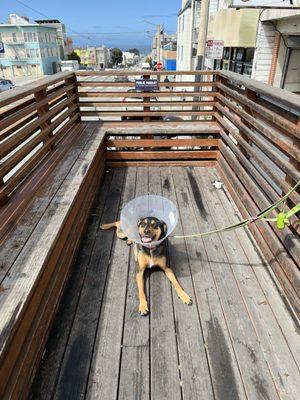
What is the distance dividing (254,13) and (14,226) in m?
9.01

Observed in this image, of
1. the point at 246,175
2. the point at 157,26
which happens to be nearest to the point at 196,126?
the point at 246,175

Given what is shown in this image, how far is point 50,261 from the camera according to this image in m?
2.13

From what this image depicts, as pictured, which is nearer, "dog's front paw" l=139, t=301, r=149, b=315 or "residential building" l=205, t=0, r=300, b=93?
"dog's front paw" l=139, t=301, r=149, b=315

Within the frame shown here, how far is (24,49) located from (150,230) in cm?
6632

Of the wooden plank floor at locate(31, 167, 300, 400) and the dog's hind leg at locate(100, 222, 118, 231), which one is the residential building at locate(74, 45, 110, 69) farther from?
the wooden plank floor at locate(31, 167, 300, 400)

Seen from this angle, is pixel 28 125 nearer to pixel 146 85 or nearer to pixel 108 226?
pixel 108 226

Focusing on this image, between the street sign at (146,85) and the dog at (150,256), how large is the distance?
9.64 ft

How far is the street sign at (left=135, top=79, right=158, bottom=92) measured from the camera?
4684mm

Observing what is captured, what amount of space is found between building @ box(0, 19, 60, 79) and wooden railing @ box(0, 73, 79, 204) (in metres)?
62.7

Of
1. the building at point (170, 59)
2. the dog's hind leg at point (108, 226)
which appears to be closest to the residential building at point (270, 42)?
the dog's hind leg at point (108, 226)

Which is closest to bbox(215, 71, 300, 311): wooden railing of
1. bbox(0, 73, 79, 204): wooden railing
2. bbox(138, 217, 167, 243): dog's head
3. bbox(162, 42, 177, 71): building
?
bbox(138, 217, 167, 243): dog's head

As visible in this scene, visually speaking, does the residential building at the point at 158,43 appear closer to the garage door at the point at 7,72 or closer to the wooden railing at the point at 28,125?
the garage door at the point at 7,72

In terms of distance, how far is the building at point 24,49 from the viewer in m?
56.5

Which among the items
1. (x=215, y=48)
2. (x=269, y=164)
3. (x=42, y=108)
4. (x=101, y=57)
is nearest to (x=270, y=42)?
Result: (x=215, y=48)
